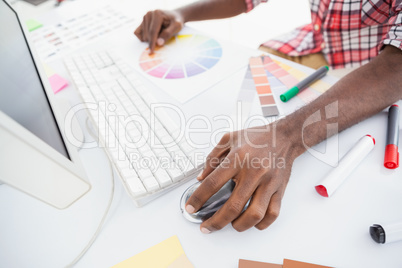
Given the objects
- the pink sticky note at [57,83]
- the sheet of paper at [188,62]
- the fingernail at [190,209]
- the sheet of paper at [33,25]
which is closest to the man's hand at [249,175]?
the fingernail at [190,209]

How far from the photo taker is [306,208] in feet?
1.44

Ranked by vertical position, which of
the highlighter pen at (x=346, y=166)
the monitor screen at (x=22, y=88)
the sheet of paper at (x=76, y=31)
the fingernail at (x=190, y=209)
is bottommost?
the highlighter pen at (x=346, y=166)

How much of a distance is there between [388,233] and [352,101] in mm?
268

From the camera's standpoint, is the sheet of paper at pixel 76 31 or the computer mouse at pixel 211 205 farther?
the sheet of paper at pixel 76 31

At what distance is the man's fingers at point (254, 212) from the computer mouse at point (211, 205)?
4 cm

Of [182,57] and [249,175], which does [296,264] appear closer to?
[249,175]

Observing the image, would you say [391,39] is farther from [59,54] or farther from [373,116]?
[59,54]

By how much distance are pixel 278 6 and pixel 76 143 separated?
7.03 feet

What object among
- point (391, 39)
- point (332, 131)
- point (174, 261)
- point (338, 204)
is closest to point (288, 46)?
point (391, 39)

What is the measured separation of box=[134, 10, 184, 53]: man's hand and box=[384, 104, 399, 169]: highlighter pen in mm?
621

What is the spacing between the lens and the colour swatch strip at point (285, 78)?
2.02ft

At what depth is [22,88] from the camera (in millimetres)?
392

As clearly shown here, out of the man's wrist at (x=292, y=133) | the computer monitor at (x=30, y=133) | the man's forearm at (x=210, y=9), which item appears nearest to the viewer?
the computer monitor at (x=30, y=133)

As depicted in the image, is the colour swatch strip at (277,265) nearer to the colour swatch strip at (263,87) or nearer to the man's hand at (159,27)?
the colour swatch strip at (263,87)
